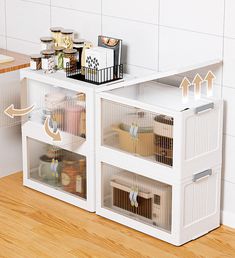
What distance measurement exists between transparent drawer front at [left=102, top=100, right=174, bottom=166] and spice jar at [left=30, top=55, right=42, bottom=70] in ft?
1.62

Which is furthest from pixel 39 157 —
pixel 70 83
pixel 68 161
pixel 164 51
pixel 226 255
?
pixel 226 255

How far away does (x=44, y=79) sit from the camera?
3.57 metres

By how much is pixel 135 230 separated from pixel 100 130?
18.1 inches

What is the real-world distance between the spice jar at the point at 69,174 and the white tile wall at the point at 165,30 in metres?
0.52

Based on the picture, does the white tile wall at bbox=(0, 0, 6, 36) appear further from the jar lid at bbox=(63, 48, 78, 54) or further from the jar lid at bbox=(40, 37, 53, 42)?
the jar lid at bbox=(63, 48, 78, 54)

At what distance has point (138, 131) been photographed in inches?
127

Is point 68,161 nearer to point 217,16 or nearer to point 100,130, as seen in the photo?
point 100,130

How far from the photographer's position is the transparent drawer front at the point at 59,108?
3.47m

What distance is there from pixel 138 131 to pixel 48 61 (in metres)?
0.65

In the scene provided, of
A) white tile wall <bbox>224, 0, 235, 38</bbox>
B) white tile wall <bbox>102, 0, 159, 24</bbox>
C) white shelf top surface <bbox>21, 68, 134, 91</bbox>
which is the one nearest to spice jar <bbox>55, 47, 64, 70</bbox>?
white shelf top surface <bbox>21, 68, 134, 91</bbox>

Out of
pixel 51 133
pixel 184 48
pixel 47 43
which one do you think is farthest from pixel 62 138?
pixel 184 48

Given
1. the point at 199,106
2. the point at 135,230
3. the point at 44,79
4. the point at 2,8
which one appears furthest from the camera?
the point at 2,8

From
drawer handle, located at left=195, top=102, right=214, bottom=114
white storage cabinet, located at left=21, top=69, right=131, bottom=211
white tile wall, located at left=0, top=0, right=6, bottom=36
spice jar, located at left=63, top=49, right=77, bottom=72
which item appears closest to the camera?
drawer handle, located at left=195, top=102, right=214, bottom=114

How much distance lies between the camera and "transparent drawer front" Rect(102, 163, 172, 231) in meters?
3.23
